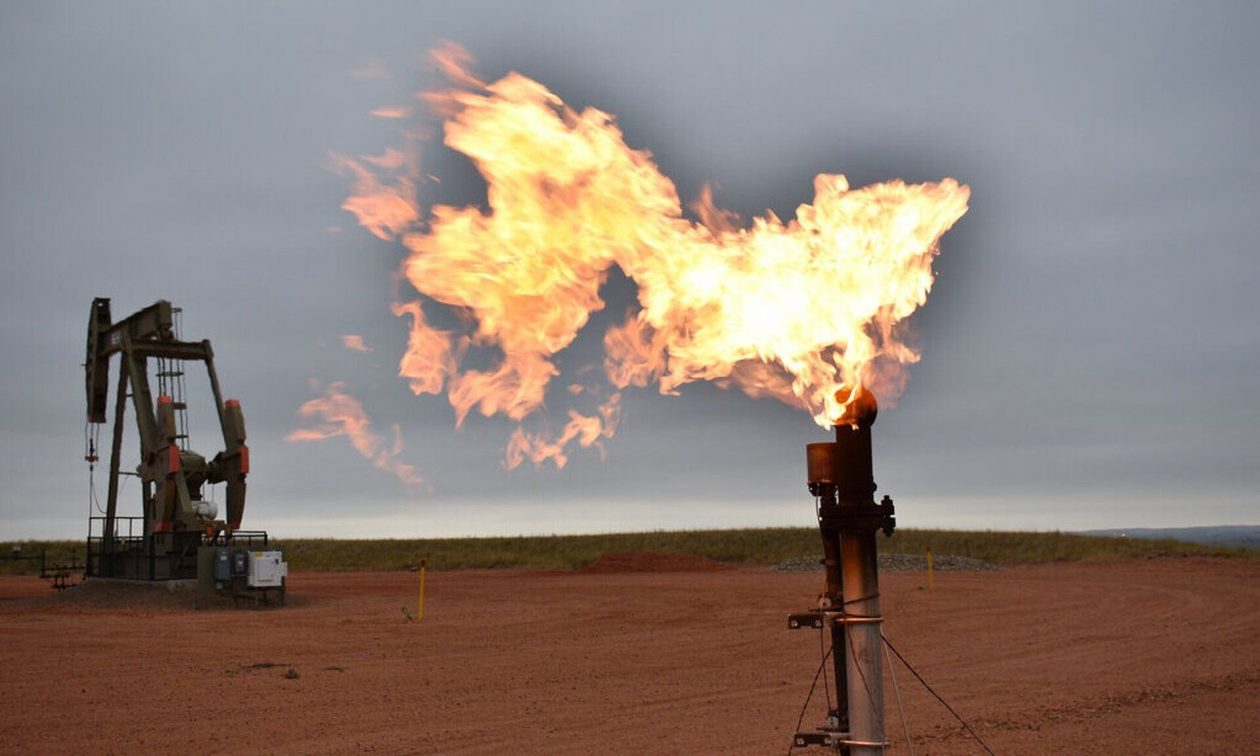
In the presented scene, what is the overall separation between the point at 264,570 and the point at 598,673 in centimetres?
1761

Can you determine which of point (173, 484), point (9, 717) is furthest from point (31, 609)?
point (9, 717)

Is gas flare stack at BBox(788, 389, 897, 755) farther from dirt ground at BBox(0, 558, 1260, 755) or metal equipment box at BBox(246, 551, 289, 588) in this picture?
metal equipment box at BBox(246, 551, 289, 588)

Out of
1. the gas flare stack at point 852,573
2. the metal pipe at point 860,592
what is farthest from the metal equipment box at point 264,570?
the metal pipe at point 860,592

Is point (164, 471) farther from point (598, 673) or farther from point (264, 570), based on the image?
point (598, 673)

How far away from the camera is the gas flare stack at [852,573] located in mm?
7215

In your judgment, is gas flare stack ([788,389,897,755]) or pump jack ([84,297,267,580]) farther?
pump jack ([84,297,267,580])

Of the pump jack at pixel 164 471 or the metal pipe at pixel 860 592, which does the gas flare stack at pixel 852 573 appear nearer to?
the metal pipe at pixel 860 592

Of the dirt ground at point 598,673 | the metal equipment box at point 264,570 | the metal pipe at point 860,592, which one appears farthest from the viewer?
the metal equipment box at point 264,570

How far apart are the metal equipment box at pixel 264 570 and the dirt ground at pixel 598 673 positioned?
3.65 ft

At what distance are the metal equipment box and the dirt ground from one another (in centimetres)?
111

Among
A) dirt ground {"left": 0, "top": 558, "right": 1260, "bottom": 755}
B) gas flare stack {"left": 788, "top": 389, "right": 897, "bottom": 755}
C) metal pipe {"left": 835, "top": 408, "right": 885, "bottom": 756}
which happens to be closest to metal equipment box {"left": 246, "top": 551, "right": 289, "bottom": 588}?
dirt ground {"left": 0, "top": 558, "right": 1260, "bottom": 755}

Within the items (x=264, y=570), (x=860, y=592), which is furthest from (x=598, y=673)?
(x=264, y=570)

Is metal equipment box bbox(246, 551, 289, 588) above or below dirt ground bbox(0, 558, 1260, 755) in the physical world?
above

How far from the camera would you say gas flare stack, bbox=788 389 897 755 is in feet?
23.7
